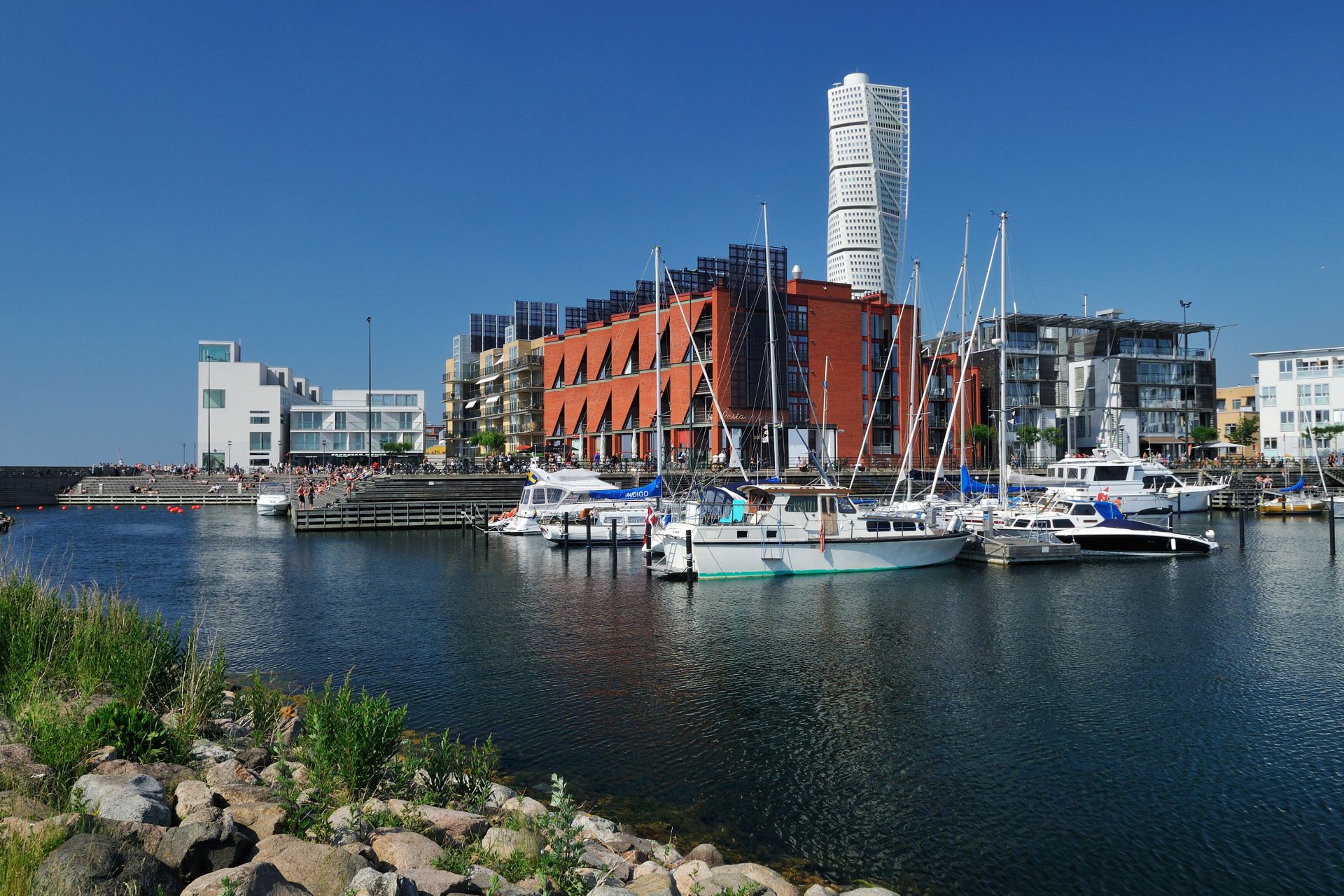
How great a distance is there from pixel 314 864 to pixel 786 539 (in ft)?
91.7

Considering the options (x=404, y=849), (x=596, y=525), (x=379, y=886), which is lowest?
(x=404, y=849)

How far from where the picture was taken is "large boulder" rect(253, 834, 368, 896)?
7.92 meters

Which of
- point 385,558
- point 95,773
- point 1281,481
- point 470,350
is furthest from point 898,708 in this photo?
point 470,350

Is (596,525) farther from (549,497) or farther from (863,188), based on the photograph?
(863,188)

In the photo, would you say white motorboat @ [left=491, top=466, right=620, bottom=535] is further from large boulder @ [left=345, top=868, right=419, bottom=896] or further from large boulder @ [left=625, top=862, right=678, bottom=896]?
large boulder @ [left=345, top=868, right=419, bottom=896]

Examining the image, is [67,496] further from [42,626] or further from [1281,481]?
[1281,481]

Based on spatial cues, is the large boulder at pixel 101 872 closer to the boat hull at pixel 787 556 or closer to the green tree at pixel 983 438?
the boat hull at pixel 787 556

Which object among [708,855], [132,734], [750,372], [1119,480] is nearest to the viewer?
[708,855]

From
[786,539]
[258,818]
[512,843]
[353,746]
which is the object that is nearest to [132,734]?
[353,746]

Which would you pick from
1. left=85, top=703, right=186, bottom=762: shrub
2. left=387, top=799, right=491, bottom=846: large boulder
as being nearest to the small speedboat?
left=387, top=799, right=491, bottom=846: large boulder

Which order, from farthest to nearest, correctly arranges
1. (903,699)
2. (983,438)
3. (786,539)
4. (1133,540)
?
(983,438) → (1133,540) → (786,539) → (903,699)

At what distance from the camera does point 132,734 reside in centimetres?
1084

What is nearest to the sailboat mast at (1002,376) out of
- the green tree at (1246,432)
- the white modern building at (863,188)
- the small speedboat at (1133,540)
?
the small speedboat at (1133,540)

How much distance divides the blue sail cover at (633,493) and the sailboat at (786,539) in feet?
48.2
